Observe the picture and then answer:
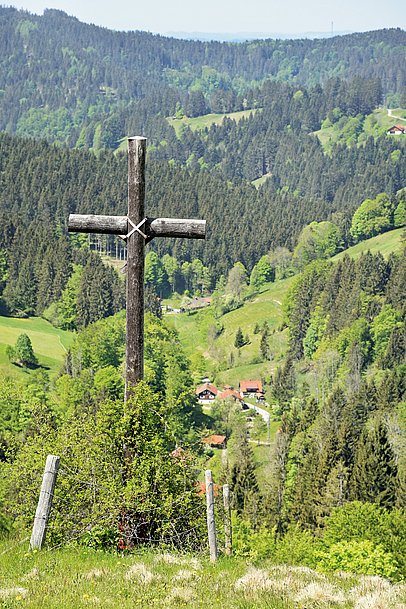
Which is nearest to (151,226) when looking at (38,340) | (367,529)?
(367,529)

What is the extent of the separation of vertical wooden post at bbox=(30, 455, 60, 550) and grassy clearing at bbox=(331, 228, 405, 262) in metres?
160

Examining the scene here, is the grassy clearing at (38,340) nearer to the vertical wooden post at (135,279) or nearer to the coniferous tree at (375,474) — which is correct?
the coniferous tree at (375,474)

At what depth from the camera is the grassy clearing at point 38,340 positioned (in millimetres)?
103500

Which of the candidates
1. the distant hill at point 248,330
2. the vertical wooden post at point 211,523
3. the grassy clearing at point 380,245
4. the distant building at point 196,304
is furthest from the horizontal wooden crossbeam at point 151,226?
the distant building at point 196,304

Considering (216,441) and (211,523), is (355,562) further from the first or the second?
(216,441)

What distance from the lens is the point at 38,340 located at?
401 ft

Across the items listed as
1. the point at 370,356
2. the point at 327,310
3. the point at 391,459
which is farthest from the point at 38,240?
the point at 391,459

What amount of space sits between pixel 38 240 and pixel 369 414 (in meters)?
99.2

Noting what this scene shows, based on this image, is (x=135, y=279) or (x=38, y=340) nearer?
(x=135, y=279)

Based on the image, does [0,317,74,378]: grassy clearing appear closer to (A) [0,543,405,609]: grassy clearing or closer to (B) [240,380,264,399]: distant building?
(B) [240,380,264,399]: distant building

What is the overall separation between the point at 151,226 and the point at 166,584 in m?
5.11

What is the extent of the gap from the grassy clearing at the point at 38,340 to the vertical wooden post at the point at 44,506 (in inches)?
3336

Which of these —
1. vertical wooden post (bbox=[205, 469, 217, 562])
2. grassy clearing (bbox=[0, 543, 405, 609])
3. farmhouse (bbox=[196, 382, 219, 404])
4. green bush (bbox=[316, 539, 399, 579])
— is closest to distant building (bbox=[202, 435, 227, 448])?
farmhouse (bbox=[196, 382, 219, 404])

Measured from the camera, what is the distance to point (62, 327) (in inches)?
5773
